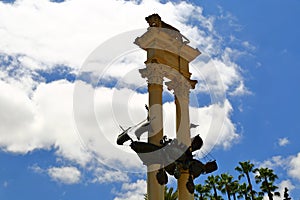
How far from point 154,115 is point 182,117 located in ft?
5.66

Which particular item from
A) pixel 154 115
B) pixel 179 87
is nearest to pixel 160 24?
pixel 179 87

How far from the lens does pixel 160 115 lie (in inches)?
585

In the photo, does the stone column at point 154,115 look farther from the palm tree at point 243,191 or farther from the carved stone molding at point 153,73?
the palm tree at point 243,191

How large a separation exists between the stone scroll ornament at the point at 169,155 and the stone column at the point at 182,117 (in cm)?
21

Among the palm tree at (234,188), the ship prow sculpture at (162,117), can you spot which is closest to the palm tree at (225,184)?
the palm tree at (234,188)

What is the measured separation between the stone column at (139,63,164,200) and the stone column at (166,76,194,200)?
1.06m

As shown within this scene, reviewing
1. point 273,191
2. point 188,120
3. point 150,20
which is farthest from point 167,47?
point 273,191

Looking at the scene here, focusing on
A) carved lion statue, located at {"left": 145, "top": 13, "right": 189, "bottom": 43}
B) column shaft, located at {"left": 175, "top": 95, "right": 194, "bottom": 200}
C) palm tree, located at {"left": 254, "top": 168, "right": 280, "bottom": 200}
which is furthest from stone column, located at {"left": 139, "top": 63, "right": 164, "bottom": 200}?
palm tree, located at {"left": 254, "top": 168, "right": 280, "bottom": 200}

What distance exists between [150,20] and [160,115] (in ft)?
13.4

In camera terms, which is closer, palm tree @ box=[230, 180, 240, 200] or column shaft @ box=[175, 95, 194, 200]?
column shaft @ box=[175, 95, 194, 200]

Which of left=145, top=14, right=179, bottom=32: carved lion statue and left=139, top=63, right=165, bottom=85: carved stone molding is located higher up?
left=145, top=14, right=179, bottom=32: carved lion statue

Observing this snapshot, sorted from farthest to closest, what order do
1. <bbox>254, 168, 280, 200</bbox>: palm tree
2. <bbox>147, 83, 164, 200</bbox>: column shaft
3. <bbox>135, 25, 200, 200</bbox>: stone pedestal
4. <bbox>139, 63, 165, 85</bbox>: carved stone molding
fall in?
<bbox>254, 168, 280, 200</bbox>: palm tree → <bbox>139, 63, 165, 85</bbox>: carved stone molding → <bbox>135, 25, 200, 200</bbox>: stone pedestal → <bbox>147, 83, 164, 200</bbox>: column shaft

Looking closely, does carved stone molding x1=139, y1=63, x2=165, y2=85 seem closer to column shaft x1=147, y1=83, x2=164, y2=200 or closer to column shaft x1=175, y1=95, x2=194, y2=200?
column shaft x1=147, y1=83, x2=164, y2=200

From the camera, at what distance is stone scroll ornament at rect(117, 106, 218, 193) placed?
44.9ft
